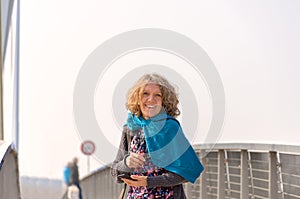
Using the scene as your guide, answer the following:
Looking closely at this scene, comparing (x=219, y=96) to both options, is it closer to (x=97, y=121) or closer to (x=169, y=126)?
(x=169, y=126)

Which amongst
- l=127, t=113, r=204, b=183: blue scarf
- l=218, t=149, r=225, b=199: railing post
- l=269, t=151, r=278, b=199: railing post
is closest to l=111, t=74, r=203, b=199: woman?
l=127, t=113, r=204, b=183: blue scarf

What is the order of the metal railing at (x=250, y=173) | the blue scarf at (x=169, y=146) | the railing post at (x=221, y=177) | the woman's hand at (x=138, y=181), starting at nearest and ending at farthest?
the blue scarf at (x=169, y=146) → the woman's hand at (x=138, y=181) → the metal railing at (x=250, y=173) → the railing post at (x=221, y=177)

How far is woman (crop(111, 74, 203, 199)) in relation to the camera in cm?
273

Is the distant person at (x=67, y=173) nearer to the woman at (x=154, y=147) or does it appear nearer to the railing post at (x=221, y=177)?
the railing post at (x=221, y=177)

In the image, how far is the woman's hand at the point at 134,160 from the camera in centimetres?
275

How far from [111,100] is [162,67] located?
24cm

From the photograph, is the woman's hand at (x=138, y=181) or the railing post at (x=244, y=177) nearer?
the woman's hand at (x=138, y=181)

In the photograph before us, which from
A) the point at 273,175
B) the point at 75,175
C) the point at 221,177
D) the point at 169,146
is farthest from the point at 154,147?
the point at 75,175

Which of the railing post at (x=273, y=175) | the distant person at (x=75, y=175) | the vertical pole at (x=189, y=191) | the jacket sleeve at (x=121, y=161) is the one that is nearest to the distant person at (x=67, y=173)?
the distant person at (x=75, y=175)

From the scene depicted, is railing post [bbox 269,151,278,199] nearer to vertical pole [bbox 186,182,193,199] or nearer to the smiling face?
vertical pole [bbox 186,182,193,199]

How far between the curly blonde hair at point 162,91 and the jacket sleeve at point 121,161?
0.32 ft

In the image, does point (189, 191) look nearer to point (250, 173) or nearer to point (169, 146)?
point (250, 173)

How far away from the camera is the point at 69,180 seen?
14.2 metres

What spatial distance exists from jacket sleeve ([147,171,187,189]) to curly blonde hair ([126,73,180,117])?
235 mm
